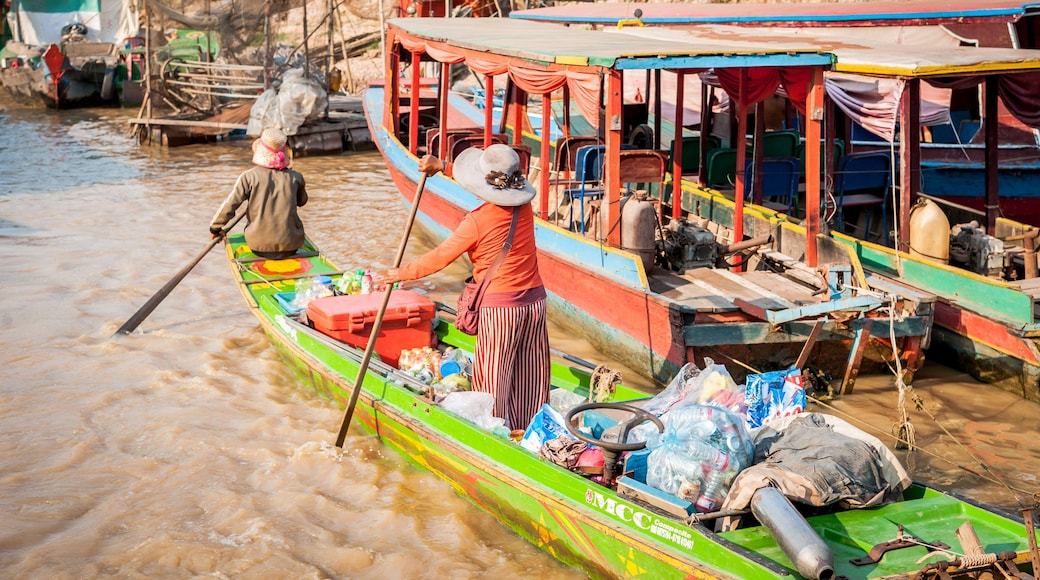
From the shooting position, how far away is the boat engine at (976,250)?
8.01 m

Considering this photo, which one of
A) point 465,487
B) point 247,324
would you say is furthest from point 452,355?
point 247,324

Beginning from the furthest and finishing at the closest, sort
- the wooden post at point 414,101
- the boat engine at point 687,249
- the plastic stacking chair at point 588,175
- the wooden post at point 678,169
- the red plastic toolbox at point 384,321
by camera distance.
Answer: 1. the wooden post at point 414,101
2. the wooden post at point 678,169
3. the plastic stacking chair at point 588,175
4. the boat engine at point 687,249
5. the red plastic toolbox at point 384,321

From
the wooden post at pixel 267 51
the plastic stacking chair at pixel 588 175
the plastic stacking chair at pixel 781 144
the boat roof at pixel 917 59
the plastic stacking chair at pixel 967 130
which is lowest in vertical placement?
the plastic stacking chair at pixel 588 175

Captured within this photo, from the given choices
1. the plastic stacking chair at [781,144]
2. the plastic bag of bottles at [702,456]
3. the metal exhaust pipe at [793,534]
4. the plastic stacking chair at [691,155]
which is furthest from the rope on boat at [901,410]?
the plastic stacking chair at [691,155]

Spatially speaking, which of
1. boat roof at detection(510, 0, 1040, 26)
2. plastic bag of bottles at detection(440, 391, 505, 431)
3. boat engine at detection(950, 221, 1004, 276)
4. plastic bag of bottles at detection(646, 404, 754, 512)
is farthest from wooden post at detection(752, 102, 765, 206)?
plastic bag of bottles at detection(646, 404, 754, 512)

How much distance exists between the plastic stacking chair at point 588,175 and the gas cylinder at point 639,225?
1164mm

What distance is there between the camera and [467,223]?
5102 millimetres

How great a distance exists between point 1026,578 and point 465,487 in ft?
8.96

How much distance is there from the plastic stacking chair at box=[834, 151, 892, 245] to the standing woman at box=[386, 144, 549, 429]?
523 cm

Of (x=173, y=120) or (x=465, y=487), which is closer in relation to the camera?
(x=465, y=487)

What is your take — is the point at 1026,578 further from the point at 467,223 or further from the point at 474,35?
the point at 474,35

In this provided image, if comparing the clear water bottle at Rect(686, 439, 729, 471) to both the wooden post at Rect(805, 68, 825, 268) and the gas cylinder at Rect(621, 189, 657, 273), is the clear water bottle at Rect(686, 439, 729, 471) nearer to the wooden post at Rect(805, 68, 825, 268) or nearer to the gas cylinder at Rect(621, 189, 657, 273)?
the gas cylinder at Rect(621, 189, 657, 273)

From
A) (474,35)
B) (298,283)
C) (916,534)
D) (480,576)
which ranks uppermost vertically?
(474,35)

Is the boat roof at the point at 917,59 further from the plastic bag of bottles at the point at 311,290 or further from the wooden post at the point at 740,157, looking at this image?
the plastic bag of bottles at the point at 311,290
